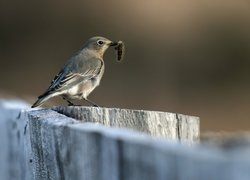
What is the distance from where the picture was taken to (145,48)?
1994 cm

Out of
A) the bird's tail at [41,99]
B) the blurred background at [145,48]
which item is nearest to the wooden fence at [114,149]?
the bird's tail at [41,99]

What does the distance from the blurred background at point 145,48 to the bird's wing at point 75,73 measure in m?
6.28

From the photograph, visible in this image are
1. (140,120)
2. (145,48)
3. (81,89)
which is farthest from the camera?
(145,48)

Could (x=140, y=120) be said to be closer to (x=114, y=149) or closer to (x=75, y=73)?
(x=114, y=149)

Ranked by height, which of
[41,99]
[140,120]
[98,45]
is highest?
[98,45]

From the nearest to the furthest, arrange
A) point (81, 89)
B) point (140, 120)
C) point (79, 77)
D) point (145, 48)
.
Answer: point (140, 120) < point (81, 89) < point (79, 77) < point (145, 48)

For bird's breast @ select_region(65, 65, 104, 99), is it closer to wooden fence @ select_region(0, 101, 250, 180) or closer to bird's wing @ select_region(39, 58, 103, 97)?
bird's wing @ select_region(39, 58, 103, 97)

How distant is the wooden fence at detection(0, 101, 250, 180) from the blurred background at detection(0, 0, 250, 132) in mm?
12302

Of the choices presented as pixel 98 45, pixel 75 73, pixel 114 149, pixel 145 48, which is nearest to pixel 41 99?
pixel 75 73

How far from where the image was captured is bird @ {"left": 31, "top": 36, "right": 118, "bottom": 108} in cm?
996

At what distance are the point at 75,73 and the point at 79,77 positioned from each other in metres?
0.13

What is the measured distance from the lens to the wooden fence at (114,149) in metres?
2.23

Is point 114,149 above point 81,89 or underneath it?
underneath

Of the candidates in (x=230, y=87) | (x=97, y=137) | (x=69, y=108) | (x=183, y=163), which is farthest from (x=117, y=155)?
(x=230, y=87)
